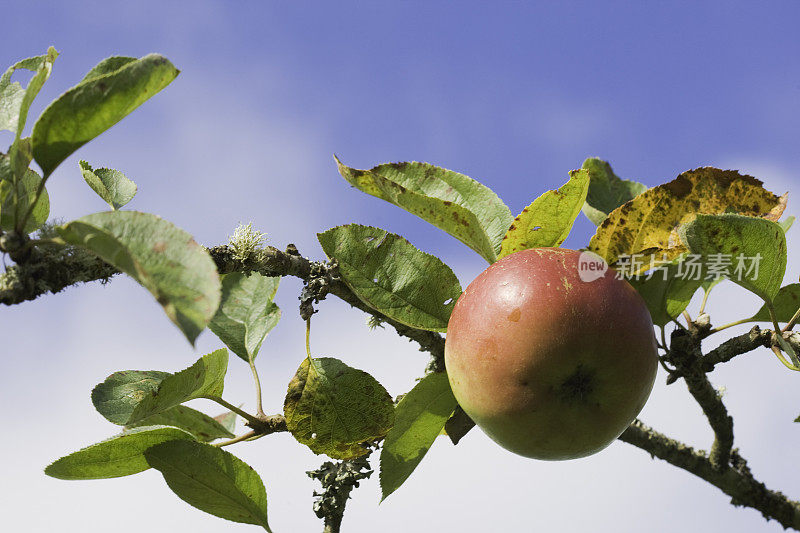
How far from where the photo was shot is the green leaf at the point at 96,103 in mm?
853

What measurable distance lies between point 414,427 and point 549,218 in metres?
0.44

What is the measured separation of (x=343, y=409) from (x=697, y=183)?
0.73 m

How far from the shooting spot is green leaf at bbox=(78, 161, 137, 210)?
1.19 m

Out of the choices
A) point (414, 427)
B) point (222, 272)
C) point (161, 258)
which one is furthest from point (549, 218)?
point (161, 258)

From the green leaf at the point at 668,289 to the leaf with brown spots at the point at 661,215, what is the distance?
5 centimetres

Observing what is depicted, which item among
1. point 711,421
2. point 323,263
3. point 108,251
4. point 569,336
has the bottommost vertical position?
point 108,251

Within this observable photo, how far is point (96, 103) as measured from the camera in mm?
866

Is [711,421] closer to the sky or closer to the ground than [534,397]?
closer to the sky

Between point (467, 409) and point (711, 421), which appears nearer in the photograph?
point (467, 409)

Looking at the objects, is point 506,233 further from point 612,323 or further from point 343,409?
point 343,409

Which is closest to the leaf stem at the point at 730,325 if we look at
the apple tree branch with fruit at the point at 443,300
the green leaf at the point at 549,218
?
the apple tree branch with fruit at the point at 443,300

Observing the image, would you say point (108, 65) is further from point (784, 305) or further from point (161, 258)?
point (784, 305)

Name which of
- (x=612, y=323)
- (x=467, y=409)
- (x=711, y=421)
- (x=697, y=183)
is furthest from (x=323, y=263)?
(x=711, y=421)

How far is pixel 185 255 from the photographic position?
77 centimetres
